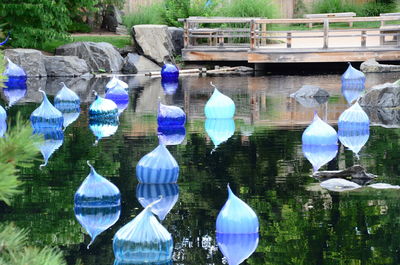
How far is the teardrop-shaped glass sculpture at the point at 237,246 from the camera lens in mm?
8094

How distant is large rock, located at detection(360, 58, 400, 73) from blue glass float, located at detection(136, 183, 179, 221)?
16997mm

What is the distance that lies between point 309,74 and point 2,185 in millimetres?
25243

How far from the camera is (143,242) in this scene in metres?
7.80

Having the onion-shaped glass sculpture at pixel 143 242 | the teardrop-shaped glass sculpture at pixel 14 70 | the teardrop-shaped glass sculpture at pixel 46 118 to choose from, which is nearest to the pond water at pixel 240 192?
the onion-shaped glass sculpture at pixel 143 242

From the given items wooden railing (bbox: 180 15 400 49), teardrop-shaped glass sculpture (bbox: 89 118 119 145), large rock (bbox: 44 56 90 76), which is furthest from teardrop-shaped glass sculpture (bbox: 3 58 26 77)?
teardrop-shaped glass sculpture (bbox: 89 118 119 145)

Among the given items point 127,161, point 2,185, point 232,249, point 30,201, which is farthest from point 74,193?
point 2,185

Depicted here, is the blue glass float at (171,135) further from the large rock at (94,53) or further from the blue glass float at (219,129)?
the large rock at (94,53)

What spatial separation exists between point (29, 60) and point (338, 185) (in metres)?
17.8

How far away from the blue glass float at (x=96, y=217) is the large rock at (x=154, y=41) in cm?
1984

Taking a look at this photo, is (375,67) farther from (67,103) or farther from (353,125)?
(353,125)

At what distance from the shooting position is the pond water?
8328 mm

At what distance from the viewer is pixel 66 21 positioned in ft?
95.2

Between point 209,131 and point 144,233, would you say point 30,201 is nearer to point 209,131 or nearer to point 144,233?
point 144,233

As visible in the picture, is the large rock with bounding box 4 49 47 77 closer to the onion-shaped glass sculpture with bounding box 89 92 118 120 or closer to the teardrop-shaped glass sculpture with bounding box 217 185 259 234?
the onion-shaped glass sculpture with bounding box 89 92 118 120
